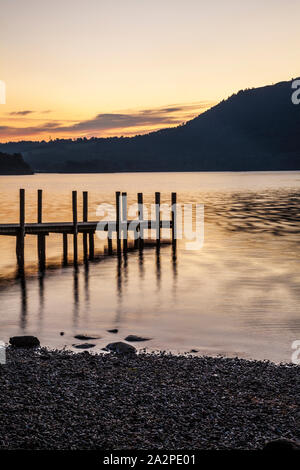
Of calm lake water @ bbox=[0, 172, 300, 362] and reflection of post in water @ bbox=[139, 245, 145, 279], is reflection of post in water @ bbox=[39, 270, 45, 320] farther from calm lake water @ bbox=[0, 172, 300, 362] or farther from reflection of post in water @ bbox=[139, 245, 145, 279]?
reflection of post in water @ bbox=[139, 245, 145, 279]

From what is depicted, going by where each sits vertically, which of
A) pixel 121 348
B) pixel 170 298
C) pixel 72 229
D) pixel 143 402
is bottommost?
pixel 170 298

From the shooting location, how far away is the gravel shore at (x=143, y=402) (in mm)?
7723

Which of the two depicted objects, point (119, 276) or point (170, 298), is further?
point (119, 276)

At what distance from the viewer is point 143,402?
9.11m

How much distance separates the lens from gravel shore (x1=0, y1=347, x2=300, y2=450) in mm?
7723

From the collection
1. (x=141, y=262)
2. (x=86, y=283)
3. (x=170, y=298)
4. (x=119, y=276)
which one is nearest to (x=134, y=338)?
(x=170, y=298)

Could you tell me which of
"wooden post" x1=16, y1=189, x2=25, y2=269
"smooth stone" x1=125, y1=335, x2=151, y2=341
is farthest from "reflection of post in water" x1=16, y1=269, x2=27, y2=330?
"smooth stone" x1=125, y1=335, x2=151, y2=341

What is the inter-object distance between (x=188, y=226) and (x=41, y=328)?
32.7 m

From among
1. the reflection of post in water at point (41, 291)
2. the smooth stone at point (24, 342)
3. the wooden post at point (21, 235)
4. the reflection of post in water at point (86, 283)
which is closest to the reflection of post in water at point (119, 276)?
the reflection of post in water at point (86, 283)

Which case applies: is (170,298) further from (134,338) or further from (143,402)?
(143,402)

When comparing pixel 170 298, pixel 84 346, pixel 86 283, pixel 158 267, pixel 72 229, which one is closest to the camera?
pixel 84 346
